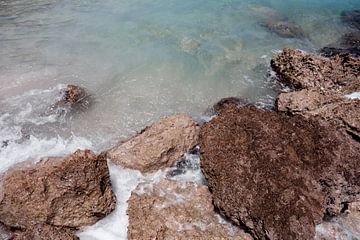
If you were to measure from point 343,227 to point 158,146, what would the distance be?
3.87 meters

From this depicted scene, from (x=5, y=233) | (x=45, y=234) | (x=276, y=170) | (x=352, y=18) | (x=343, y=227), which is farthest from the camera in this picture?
(x=352, y=18)

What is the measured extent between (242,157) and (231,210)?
1038 mm

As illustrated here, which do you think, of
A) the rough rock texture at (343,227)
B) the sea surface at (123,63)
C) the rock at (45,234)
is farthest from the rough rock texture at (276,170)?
the rock at (45,234)

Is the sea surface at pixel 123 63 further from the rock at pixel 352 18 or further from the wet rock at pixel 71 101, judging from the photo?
the rock at pixel 352 18

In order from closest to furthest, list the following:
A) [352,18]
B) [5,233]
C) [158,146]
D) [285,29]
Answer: [5,233] < [158,146] < [285,29] < [352,18]

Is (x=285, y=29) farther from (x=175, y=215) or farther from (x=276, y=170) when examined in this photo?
(x=175, y=215)

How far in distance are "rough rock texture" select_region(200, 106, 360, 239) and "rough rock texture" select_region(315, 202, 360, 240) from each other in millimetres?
180

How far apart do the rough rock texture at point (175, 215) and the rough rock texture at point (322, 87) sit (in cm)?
332

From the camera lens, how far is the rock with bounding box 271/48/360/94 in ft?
34.4

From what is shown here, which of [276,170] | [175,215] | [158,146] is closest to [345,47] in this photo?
[276,170]

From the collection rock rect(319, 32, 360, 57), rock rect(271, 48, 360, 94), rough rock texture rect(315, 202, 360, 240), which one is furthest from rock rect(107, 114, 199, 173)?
rock rect(319, 32, 360, 57)

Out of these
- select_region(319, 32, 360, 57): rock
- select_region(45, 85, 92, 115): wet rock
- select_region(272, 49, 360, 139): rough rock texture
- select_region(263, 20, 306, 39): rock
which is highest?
select_region(272, 49, 360, 139): rough rock texture

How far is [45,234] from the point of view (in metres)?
6.03

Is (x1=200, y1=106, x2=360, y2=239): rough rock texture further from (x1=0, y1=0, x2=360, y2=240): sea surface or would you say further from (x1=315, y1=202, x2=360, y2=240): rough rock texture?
(x1=0, y1=0, x2=360, y2=240): sea surface
